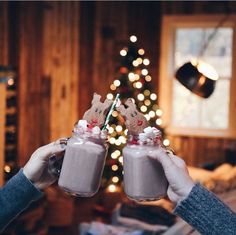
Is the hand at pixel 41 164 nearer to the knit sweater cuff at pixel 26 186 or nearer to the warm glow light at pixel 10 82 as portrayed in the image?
the knit sweater cuff at pixel 26 186

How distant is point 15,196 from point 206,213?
Answer: 485 mm

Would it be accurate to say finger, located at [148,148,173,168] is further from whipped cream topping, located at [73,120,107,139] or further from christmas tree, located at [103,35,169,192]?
christmas tree, located at [103,35,169,192]

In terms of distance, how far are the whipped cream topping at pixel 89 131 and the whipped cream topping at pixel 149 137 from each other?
90 mm

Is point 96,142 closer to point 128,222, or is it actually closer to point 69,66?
point 128,222

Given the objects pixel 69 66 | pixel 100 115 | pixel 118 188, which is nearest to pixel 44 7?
pixel 69 66

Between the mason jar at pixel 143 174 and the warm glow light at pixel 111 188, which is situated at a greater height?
the mason jar at pixel 143 174

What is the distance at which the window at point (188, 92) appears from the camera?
636 cm

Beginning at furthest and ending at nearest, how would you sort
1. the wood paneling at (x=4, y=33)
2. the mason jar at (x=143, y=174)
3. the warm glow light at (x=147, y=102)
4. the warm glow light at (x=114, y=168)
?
the warm glow light at (x=147, y=102)
the warm glow light at (x=114, y=168)
the wood paneling at (x=4, y=33)
the mason jar at (x=143, y=174)

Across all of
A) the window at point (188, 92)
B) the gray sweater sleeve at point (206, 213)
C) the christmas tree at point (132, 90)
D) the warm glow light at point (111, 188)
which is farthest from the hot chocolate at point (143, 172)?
the window at point (188, 92)

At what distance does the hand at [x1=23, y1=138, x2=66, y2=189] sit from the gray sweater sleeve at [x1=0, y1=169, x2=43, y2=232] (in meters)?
0.02

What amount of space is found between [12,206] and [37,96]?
4.56 metres

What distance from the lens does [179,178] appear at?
3.67 feet

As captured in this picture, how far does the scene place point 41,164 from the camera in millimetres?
1295

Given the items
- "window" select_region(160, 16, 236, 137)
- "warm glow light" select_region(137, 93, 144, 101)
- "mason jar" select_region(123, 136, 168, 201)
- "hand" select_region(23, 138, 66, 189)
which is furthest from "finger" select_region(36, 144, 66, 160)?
"window" select_region(160, 16, 236, 137)
